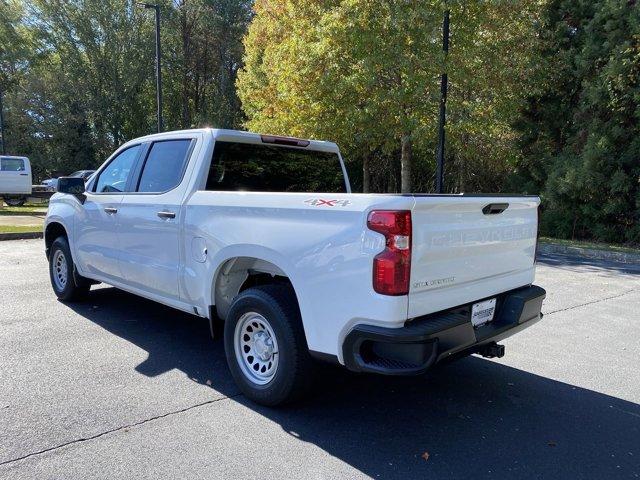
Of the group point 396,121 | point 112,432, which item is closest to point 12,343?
point 112,432

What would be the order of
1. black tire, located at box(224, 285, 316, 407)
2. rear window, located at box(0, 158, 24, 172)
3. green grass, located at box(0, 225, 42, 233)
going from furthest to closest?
rear window, located at box(0, 158, 24, 172) < green grass, located at box(0, 225, 42, 233) < black tire, located at box(224, 285, 316, 407)

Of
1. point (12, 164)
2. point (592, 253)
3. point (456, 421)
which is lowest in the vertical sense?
point (592, 253)

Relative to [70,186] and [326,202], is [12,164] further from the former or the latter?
[326,202]

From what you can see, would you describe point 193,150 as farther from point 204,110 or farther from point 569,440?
point 204,110

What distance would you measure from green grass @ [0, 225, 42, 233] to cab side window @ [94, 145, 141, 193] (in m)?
9.09

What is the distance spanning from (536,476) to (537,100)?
57.3 feet

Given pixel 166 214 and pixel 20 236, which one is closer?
pixel 166 214

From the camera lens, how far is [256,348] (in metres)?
3.87

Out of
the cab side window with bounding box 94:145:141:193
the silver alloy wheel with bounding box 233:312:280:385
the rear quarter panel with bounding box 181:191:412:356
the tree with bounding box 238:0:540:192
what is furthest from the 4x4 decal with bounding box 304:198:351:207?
the tree with bounding box 238:0:540:192

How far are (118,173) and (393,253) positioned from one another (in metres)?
3.71

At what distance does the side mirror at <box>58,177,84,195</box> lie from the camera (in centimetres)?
577

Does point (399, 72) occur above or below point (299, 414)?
above

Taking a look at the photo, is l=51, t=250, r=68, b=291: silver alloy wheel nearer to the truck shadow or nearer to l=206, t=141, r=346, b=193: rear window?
the truck shadow

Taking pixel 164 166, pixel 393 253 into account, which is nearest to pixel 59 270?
pixel 164 166
